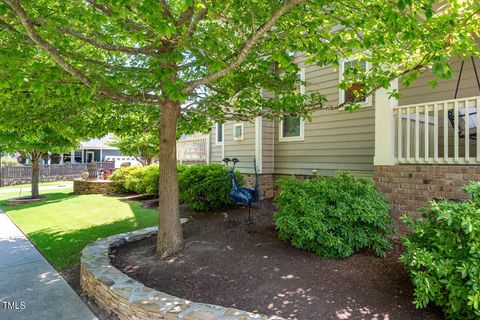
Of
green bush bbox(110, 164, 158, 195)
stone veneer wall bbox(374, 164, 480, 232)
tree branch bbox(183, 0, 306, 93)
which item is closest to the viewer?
tree branch bbox(183, 0, 306, 93)

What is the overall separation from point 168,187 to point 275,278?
2.15 m

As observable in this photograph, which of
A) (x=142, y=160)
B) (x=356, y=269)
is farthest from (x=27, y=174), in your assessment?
(x=356, y=269)

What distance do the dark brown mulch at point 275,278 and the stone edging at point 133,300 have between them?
25 cm

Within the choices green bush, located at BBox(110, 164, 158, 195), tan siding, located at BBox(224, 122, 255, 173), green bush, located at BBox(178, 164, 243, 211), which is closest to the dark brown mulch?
green bush, located at BBox(178, 164, 243, 211)

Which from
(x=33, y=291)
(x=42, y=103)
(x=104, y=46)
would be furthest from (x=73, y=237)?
(x=104, y=46)

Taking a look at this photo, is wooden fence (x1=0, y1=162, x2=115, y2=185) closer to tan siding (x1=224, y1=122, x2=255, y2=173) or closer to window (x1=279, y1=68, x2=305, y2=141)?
tan siding (x1=224, y1=122, x2=255, y2=173)

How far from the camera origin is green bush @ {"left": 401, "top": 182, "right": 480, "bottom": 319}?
2.69m

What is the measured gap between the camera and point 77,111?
5.18 metres

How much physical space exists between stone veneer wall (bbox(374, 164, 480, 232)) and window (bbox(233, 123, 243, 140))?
538 centimetres

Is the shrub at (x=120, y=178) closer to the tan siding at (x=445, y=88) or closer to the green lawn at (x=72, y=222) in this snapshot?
the green lawn at (x=72, y=222)

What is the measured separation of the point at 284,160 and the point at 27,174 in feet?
64.7

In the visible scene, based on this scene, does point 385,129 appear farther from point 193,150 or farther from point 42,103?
point 193,150

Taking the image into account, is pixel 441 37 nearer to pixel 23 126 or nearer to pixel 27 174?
pixel 23 126

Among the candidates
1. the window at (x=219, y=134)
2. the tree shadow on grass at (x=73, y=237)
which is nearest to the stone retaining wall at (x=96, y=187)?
the window at (x=219, y=134)
